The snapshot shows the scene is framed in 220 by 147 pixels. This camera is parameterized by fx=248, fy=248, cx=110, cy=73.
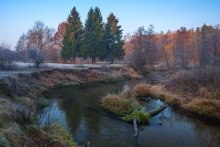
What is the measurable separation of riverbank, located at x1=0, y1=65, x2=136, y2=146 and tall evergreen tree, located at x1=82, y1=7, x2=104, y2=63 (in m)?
6.35

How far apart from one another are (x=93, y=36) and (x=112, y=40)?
4374 millimetres

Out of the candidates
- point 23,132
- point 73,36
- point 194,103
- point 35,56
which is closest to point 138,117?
point 194,103

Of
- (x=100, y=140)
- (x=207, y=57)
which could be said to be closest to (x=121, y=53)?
(x=207, y=57)

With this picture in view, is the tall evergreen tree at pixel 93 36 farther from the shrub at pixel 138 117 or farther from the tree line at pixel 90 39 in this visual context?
the shrub at pixel 138 117

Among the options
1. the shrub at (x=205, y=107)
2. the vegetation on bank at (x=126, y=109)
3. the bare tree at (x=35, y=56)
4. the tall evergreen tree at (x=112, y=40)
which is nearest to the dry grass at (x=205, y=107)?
the shrub at (x=205, y=107)

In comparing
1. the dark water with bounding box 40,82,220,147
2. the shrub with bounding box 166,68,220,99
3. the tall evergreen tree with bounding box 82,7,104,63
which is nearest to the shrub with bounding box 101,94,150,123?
the dark water with bounding box 40,82,220,147

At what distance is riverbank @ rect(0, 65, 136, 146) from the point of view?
303 inches

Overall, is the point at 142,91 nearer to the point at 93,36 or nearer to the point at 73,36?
the point at 93,36

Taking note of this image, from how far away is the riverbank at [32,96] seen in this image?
7.70 meters

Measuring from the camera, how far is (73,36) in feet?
154

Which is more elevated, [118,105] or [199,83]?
[199,83]

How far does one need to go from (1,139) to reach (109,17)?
156ft

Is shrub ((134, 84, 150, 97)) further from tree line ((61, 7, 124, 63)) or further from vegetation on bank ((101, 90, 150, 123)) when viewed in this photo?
tree line ((61, 7, 124, 63))

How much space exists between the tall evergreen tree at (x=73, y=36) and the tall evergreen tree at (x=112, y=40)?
5.44 metres
